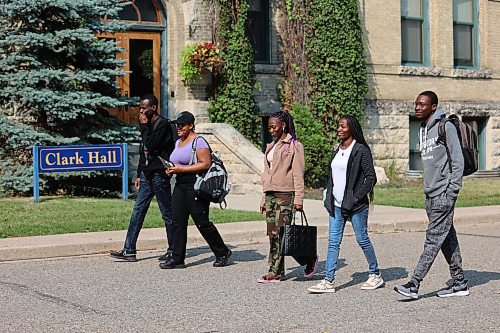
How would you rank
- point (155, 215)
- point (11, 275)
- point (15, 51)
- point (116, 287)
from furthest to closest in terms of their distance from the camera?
point (15, 51) < point (155, 215) < point (11, 275) < point (116, 287)

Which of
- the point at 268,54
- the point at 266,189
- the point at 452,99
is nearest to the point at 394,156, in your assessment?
the point at 452,99

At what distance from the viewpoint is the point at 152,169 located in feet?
37.6

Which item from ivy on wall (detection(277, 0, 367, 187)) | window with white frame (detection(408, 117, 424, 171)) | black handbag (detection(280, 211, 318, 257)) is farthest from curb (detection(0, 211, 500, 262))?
window with white frame (detection(408, 117, 424, 171))

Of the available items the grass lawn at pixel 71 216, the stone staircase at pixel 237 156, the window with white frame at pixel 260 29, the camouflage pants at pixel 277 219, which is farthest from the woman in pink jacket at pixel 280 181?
the window with white frame at pixel 260 29

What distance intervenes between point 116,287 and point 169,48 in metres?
12.7

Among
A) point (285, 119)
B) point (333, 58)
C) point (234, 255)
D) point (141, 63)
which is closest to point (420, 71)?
point (333, 58)

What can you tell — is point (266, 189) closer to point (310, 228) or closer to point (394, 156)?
point (310, 228)

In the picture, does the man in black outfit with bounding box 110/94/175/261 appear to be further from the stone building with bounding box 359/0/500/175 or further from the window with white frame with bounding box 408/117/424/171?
the window with white frame with bounding box 408/117/424/171

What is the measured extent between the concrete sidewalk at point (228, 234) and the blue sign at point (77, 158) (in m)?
2.28

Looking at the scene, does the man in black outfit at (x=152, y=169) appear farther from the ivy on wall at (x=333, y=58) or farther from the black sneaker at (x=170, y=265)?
the ivy on wall at (x=333, y=58)

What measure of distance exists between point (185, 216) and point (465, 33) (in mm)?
18473

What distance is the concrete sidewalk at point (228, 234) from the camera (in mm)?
12133

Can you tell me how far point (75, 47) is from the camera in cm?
1769

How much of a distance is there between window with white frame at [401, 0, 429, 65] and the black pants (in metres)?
15.9
